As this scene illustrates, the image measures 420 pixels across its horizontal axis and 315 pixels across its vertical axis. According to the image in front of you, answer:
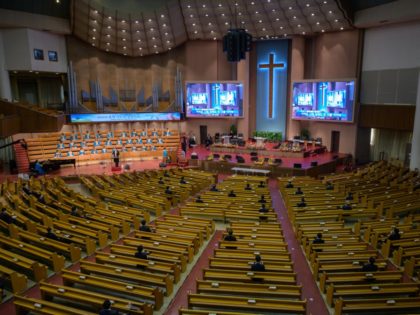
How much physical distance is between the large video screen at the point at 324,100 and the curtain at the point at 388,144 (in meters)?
2.77

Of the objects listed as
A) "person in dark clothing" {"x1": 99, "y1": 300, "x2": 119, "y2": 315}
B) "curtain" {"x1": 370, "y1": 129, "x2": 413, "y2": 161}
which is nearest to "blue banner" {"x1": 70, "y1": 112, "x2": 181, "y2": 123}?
"curtain" {"x1": 370, "y1": 129, "x2": 413, "y2": 161}

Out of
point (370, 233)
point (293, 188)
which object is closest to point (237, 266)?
point (370, 233)

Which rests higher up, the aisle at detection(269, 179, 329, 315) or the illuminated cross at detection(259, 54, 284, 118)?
the illuminated cross at detection(259, 54, 284, 118)

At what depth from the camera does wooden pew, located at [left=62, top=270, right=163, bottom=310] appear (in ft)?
22.1

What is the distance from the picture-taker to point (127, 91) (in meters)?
26.0

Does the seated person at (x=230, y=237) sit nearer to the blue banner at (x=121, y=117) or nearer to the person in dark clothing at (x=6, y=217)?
the person in dark clothing at (x=6, y=217)

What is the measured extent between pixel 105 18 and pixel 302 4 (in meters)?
12.5

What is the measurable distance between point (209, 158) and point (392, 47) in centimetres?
1254

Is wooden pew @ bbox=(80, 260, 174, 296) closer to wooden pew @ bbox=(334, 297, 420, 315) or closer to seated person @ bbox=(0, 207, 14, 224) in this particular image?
wooden pew @ bbox=(334, 297, 420, 315)

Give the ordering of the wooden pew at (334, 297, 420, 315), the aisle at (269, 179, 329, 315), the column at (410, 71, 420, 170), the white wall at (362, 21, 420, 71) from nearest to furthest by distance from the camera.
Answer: the wooden pew at (334, 297, 420, 315), the aisle at (269, 179, 329, 315), the column at (410, 71, 420, 170), the white wall at (362, 21, 420, 71)

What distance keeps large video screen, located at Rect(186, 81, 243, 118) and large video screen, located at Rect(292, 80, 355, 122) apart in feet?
13.4

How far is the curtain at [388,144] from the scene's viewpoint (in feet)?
69.9

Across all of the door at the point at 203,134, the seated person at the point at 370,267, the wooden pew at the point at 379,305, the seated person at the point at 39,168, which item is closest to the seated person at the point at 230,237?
the seated person at the point at 370,267

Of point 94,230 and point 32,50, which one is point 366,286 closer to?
point 94,230
